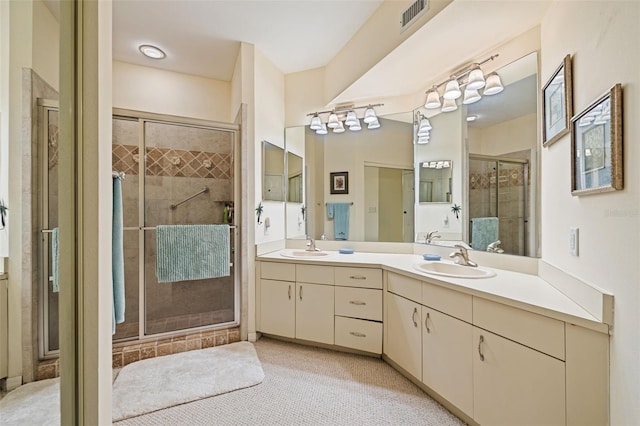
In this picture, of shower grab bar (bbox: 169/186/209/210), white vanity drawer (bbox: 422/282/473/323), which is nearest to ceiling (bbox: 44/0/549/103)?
shower grab bar (bbox: 169/186/209/210)

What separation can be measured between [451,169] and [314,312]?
Answer: 170 cm

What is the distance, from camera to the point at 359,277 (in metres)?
2.30

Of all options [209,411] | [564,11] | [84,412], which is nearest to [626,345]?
[564,11]

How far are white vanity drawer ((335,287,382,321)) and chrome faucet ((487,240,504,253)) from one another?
86cm

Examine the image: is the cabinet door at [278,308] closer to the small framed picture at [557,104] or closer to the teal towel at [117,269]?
the teal towel at [117,269]

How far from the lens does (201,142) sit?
10.5ft

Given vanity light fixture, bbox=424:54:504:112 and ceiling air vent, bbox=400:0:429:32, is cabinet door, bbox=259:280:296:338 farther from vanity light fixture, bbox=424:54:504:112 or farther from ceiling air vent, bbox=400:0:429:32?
ceiling air vent, bbox=400:0:429:32

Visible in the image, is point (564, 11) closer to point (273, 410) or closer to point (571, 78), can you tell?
point (571, 78)

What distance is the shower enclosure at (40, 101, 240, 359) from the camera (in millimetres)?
2479

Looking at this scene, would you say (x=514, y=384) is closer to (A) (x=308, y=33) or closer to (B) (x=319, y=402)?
(B) (x=319, y=402)

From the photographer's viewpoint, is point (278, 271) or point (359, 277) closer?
point (359, 277)

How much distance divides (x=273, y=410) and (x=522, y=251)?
6.11ft

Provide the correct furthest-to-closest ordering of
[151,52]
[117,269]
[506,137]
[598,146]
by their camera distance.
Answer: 1. [151,52]
2. [506,137]
3. [117,269]
4. [598,146]

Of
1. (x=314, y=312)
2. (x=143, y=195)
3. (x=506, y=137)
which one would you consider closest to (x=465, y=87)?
(x=506, y=137)
